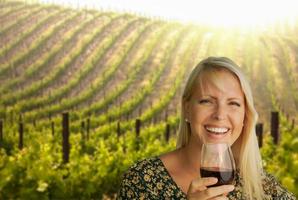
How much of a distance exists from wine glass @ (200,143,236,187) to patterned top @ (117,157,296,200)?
1.13ft

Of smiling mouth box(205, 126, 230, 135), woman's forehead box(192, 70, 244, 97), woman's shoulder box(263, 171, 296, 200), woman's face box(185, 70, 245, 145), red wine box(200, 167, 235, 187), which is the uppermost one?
woman's forehead box(192, 70, 244, 97)

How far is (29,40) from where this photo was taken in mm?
18172

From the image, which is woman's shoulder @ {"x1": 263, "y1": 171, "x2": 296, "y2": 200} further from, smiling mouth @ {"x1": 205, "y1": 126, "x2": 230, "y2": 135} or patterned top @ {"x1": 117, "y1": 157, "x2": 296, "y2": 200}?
smiling mouth @ {"x1": 205, "y1": 126, "x2": 230, "y2": 135}

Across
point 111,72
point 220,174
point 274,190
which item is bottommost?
point 274,190

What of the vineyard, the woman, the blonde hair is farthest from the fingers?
the vineyard

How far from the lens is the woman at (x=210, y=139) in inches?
61.5

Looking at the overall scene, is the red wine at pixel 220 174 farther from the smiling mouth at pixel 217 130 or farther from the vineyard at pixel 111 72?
the vineyard at pixel 111 72

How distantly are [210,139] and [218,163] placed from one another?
24 centimetres

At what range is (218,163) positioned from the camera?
131 cm

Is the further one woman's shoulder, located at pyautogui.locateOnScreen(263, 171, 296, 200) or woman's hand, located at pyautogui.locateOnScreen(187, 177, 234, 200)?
woman's shoulder, located at pyautogui.locateOnScreen(263, 171, 296, 200)

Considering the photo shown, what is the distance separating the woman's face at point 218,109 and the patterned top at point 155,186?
Answer: 0.18 metres

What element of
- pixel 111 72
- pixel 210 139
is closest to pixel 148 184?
pixel 210 139

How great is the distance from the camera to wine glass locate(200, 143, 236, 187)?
1.30 meters

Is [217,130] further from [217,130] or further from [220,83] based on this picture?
[220,83]
